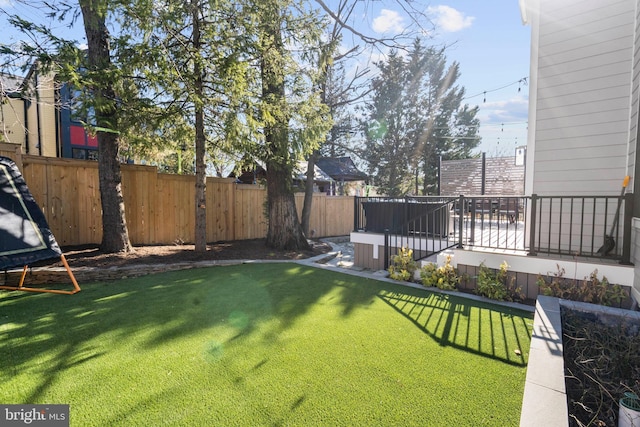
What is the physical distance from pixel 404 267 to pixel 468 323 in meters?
1.91

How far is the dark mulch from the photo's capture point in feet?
17.0

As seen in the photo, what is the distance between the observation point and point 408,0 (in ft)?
24.6

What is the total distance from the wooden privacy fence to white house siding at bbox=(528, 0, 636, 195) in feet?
22.8

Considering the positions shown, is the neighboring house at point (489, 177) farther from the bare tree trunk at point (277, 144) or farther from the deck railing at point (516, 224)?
the bare tree trunk at point (277, 144)

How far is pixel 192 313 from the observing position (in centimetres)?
348

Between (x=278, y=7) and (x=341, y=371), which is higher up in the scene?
(x=278, y=7)

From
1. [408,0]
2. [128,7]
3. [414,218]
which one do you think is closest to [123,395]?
[414,218]

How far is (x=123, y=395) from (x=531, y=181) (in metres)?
5.65

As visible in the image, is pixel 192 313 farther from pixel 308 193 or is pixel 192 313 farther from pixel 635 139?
pixel 308 193

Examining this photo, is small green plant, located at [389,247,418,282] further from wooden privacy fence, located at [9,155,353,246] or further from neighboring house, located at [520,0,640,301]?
wooden privacy fence, located at [9,155,353,246]

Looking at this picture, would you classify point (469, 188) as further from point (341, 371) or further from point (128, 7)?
point (128, 7)

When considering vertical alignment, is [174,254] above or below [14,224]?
below

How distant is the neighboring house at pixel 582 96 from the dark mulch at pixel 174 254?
16.6 feet

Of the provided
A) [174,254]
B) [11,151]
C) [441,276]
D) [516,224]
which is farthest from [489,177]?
[11,151]
